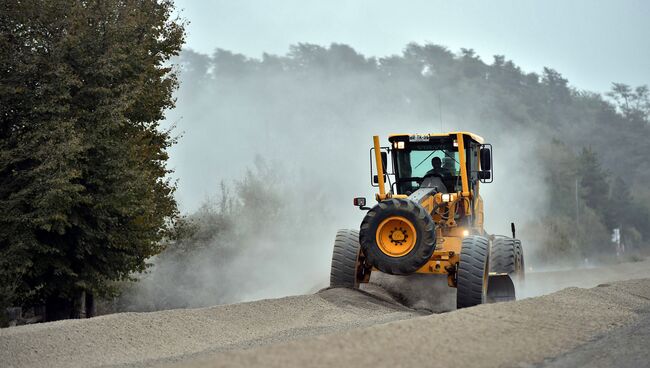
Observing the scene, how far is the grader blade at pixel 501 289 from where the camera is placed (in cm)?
1683

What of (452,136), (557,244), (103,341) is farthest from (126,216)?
(557,244)

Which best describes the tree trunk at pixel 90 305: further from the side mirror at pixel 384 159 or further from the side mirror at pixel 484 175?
the side mirror at pixel 484 175

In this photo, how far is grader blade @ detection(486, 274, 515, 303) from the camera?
1683 centimetres

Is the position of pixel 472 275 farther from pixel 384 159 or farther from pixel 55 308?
pixel 55 308

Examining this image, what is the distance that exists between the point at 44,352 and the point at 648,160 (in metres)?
101

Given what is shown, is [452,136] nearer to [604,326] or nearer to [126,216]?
[604,326]

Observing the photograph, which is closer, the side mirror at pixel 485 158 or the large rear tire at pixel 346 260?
the large rear tire at pixel 346 260

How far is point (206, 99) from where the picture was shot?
79.2 meters

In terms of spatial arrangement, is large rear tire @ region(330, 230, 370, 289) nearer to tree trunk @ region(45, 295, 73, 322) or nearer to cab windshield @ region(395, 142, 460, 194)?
cab windshield @ region(395, 142, 460, 194)

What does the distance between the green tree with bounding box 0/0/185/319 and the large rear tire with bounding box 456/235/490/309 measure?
7.87 m

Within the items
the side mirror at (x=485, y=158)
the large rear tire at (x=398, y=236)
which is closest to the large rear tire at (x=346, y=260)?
the large rear tire at (x=398, y=236)

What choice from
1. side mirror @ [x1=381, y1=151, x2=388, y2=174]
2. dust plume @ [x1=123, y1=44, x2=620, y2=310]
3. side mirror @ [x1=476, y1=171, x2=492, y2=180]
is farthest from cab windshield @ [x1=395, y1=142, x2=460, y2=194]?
dust plume @ [x1=123, y1=44, x2=620, y2=310]

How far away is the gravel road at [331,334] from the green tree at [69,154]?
19.2ft

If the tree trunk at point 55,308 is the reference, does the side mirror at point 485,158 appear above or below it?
above
